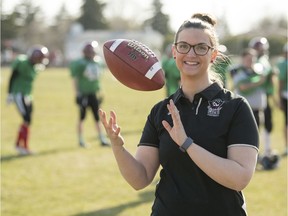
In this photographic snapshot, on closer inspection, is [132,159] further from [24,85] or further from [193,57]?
[24,85]

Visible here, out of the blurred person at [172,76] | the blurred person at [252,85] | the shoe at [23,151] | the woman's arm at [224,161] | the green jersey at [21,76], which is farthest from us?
the green jersey at [21,76]

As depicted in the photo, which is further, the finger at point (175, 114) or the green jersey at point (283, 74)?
the green jersey at point (283, 74)

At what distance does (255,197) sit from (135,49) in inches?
144

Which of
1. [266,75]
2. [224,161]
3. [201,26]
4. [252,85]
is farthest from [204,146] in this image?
[266,75]

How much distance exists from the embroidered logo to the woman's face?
A: 0.16 meters

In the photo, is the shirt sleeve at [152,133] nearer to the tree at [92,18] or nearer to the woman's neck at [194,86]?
the woman's neck at [194,86]

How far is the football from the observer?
10.1ft

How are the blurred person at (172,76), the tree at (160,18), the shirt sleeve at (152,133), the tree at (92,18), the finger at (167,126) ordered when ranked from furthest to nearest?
the tree at (92,18), the tree at (160,18), the blurred person at (172,76), the shirt sleeve at (152,133), the finger at (167,126)

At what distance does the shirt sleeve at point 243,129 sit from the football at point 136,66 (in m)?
0.75

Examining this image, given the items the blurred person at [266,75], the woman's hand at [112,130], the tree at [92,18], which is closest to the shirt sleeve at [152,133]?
the woman's hand at [112,130]

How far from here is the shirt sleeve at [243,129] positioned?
7.88 ft

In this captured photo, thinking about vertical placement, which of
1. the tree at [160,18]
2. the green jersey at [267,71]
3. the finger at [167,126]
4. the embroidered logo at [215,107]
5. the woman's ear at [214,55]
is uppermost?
the woman's ear at [214,55]

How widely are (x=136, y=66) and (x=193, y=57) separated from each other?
686 millimetres

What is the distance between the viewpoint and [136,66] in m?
3.10
